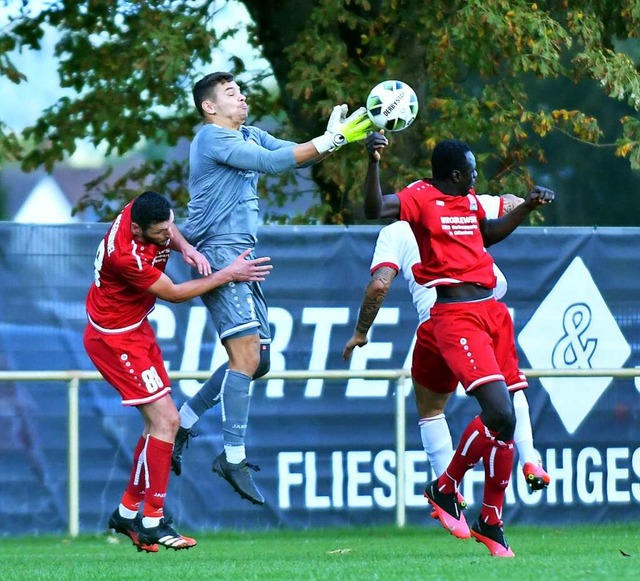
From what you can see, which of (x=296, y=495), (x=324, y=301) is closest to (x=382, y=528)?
(x=296, y=495)

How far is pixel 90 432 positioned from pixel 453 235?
158 inches

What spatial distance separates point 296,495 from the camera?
462 inches

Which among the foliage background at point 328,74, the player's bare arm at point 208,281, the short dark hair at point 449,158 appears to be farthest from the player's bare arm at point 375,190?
the foliage background at point 328,74

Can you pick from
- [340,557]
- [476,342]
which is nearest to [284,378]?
[340,557]

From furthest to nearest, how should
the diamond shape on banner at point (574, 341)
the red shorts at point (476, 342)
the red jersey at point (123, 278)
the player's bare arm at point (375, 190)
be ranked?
the diamond shape on banner at point (574, 341) < the red jersey at point (123, 278) < the red shorts at point (476, 342) < the player's bare arm at point (375, 190)

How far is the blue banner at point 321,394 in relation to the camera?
1146cm

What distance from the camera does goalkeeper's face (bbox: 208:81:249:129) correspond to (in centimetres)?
894

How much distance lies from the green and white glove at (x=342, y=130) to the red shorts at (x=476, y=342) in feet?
3.68

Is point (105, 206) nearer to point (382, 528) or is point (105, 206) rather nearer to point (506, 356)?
point (382, 528)

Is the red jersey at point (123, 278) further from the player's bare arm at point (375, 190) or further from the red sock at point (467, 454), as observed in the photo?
the red sock at point (467, 454)

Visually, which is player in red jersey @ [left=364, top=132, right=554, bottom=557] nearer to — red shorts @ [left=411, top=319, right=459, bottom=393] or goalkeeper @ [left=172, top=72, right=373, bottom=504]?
red shorts @ [left=411, top=319, right=459, bottom=393]

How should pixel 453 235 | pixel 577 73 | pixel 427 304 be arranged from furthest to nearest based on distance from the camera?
pixel 577 73
pixel 427 304
pixel 453 235

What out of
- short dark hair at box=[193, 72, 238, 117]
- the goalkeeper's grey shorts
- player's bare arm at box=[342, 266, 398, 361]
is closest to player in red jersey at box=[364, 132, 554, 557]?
the goalkeeper's grey shorts

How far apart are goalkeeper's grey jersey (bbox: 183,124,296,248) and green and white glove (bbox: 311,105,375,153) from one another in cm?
33
